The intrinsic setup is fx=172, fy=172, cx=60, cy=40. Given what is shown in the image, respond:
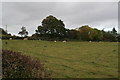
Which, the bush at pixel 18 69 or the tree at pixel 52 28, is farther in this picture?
the tree at pixel 52 28

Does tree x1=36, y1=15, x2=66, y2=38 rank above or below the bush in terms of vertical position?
above

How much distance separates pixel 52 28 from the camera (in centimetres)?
4612

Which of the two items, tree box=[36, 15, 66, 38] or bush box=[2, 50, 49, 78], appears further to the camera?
tree box=[36, 15, 66, 38]

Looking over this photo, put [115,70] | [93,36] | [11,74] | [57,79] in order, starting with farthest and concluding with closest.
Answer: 1. [93,36]
2. [115,70]
3. [57,79]
4. [11,74]

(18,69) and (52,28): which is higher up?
(52,28)

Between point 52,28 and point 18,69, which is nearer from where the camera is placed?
point 18,69

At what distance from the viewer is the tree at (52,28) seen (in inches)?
1800

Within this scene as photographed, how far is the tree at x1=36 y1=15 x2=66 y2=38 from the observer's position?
45.7 m

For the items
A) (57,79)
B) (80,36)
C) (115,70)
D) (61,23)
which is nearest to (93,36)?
(80,36)

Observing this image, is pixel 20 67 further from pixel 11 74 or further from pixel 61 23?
pixel 61 23

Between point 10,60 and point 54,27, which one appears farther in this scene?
point 54,27

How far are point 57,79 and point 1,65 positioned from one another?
289 centimetres

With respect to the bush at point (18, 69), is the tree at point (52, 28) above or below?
above

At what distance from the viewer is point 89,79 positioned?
9.63 metres
